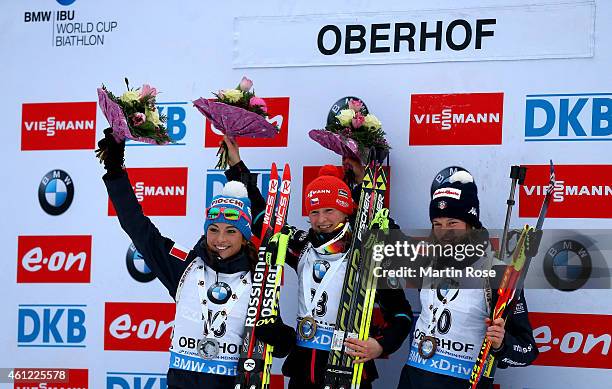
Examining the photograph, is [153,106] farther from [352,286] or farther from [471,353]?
[471,353]

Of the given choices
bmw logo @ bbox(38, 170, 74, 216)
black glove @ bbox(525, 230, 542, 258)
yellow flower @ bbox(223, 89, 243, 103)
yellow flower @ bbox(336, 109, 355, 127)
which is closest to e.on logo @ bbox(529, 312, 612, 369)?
black glove @ bbox(525, 230, 542, 258)

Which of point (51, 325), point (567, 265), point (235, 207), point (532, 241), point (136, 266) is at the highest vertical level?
point (235, 207)

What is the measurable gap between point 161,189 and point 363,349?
188 cm

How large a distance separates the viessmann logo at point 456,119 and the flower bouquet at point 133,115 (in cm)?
141

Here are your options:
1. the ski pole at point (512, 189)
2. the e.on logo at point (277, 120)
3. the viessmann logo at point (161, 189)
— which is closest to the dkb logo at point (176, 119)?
the viessmann logo at point (161, 189)

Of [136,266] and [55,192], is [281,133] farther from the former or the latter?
[55,192]

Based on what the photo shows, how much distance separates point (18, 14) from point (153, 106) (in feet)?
5.56

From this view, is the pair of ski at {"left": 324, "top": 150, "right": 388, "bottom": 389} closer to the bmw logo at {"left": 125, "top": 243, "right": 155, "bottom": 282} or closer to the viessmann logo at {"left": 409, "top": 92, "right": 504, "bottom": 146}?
the viessmann logo at {"left": 409, "top": 92, "right": 504, "bottom": 146}

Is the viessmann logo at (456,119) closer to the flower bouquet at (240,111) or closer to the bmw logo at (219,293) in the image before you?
the flower bouquet at (240,111)

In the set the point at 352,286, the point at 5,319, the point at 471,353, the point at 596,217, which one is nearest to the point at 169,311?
the point at 5,319

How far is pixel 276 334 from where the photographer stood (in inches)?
204

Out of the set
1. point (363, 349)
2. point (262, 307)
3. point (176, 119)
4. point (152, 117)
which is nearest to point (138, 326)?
point (176, 119)

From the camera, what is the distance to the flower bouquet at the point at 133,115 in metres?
5.36

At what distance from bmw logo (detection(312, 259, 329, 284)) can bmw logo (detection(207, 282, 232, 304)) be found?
43cm
